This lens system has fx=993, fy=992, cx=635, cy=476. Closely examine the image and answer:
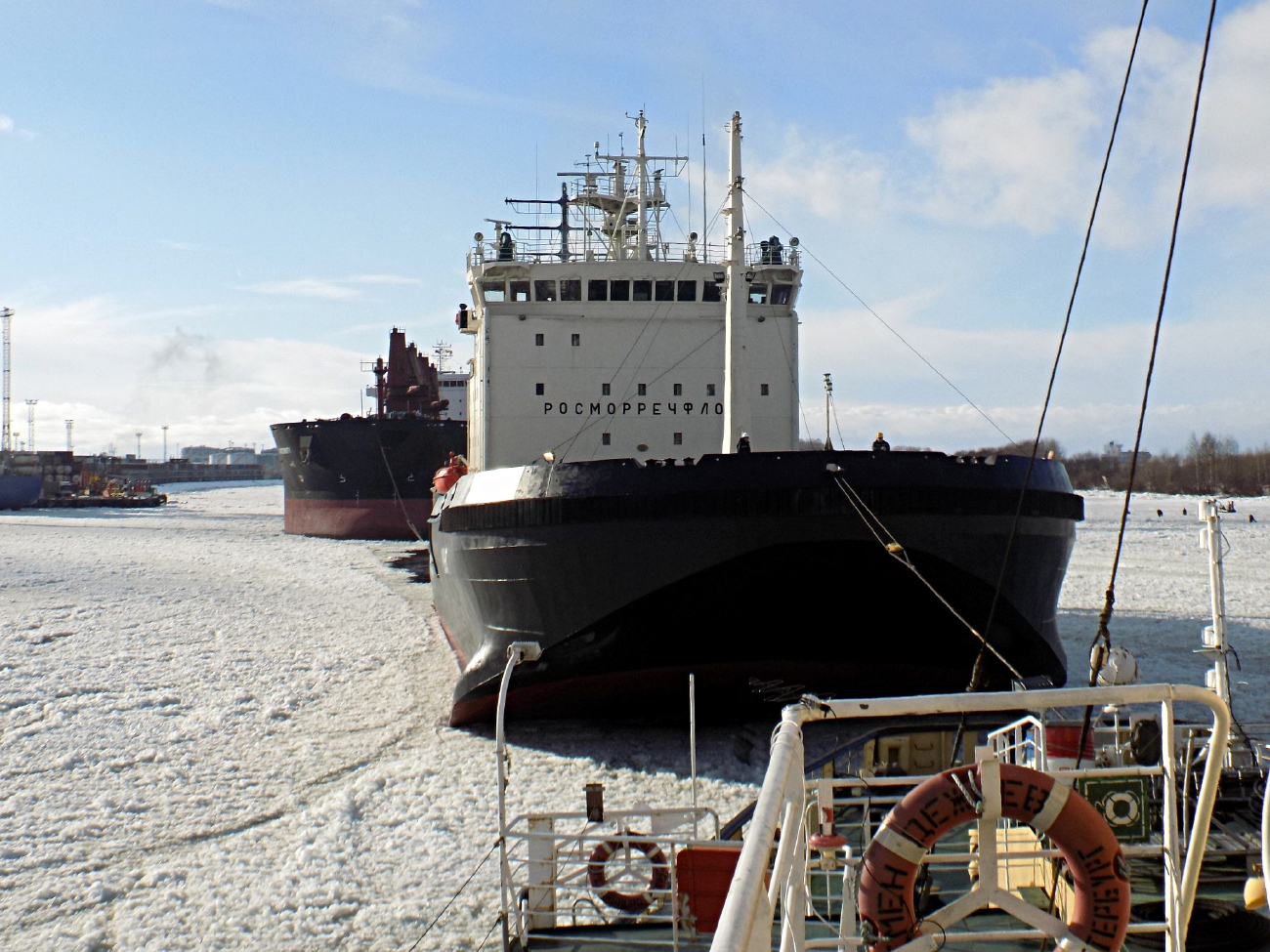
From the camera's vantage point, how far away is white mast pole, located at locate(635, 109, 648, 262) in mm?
16609

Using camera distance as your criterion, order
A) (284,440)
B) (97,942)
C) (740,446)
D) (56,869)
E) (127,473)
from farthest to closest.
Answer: (127,473) < (284,440) < (740,446) < (56,869) < (97,942)

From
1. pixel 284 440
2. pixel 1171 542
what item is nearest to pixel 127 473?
pixel 284 440

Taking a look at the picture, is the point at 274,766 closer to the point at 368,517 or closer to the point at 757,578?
the point at 757,578

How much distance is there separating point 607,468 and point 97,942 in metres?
5.18

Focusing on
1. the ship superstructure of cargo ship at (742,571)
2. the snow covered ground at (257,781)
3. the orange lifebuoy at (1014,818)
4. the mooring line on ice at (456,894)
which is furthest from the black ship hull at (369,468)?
the orange lifebuoy at (1014,818)

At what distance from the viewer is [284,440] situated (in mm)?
36688

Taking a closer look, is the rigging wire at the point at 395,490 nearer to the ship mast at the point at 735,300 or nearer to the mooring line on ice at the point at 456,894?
the ship mast at the point at 735,300

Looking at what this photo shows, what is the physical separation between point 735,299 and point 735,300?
0.01m

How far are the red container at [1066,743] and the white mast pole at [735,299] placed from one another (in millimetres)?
5533

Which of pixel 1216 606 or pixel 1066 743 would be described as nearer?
pixel 1066 743

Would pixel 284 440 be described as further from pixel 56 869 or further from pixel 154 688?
pixel 56 869

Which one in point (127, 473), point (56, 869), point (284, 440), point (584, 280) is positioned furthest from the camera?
point (127, 473)

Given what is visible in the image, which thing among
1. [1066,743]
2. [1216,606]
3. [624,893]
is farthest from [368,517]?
[1066,743]

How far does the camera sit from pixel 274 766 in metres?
8.86
